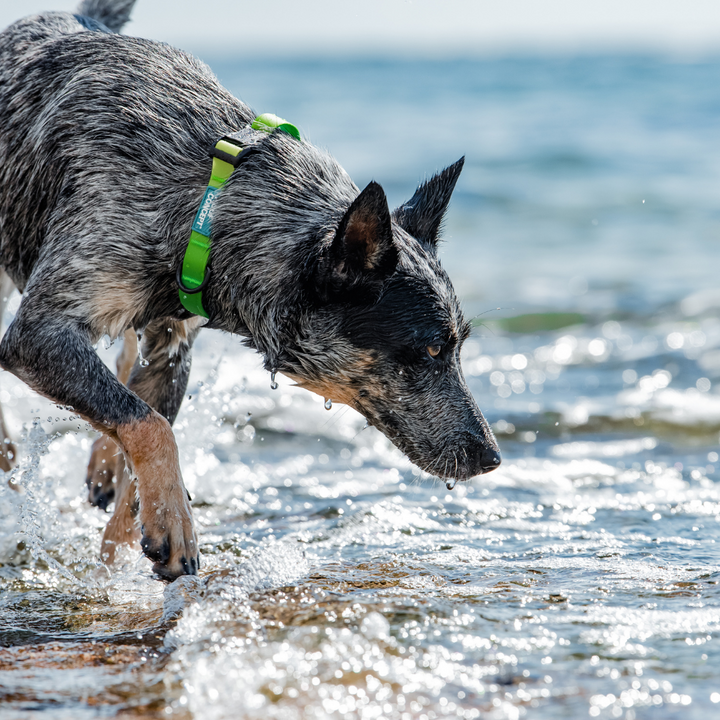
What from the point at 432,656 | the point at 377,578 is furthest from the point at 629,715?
the point at 377,578

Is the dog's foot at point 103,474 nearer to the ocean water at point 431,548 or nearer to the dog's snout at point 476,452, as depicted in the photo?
the ocean water at point 431,548

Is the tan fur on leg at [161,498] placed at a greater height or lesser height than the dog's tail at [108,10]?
lesser

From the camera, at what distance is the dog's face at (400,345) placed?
11.4 feet

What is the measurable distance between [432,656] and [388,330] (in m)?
1.30

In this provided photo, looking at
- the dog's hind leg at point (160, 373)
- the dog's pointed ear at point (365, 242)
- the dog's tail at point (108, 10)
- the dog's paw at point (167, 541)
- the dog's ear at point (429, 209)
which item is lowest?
the dog's paw at point (167, 541)

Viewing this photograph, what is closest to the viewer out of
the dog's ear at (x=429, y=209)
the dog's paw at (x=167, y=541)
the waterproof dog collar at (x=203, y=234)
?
the dog's paw at (x=167, y=541)

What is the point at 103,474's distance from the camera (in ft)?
15.9

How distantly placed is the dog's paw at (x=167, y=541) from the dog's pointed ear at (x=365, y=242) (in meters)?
1.07

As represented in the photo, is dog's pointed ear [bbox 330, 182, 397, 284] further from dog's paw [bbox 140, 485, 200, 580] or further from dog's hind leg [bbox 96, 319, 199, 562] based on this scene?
dog's hind leg [bbox 96, 319, 199, 562]

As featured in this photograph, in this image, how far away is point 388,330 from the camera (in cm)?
356

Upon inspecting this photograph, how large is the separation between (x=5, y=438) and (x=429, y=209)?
273cm

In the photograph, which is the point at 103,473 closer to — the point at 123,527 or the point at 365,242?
Result: the point at 123,527

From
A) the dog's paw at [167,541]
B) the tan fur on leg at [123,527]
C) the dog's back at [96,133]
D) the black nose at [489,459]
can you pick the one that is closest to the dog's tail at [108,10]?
the dog's back at [96,133]

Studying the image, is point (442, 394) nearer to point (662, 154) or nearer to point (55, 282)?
point (55, 282)
